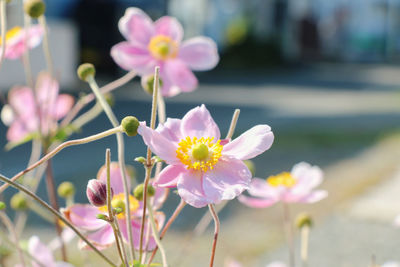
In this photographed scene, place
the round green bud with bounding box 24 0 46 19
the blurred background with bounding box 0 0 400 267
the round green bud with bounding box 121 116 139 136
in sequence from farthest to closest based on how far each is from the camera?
1. the blurred background with bounding box 0 0 400 267
2. the round green bud with bounding box 24 0 46 19
3. the round green bud with bounding box 121 116 139 136

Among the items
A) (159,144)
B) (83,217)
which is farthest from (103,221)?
(159,144)

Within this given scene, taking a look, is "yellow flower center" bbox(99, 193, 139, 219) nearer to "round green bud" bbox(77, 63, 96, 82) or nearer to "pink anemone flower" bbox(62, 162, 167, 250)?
"pink anemone flower" bbox(62, 162, 167, 250)

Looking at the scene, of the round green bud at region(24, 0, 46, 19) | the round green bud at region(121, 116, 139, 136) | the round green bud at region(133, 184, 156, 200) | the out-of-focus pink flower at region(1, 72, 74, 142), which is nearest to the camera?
the round green bud at region(121, 116, 139, 136)

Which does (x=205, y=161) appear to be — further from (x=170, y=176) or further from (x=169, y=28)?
(x=169, y=28)

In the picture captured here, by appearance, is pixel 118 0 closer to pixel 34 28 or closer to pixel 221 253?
pixel 221 253

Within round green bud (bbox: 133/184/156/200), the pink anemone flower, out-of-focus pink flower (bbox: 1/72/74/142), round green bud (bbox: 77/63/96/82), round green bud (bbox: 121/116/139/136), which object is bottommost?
out-of-focus pink flower (bbox: 1/72/74/142)

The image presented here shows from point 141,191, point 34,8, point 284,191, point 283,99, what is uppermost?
point 34,8

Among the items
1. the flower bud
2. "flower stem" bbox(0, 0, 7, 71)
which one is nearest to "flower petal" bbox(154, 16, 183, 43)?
the flower bud

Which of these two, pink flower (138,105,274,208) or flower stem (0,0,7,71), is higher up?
flower stem (0,0,7,71)
